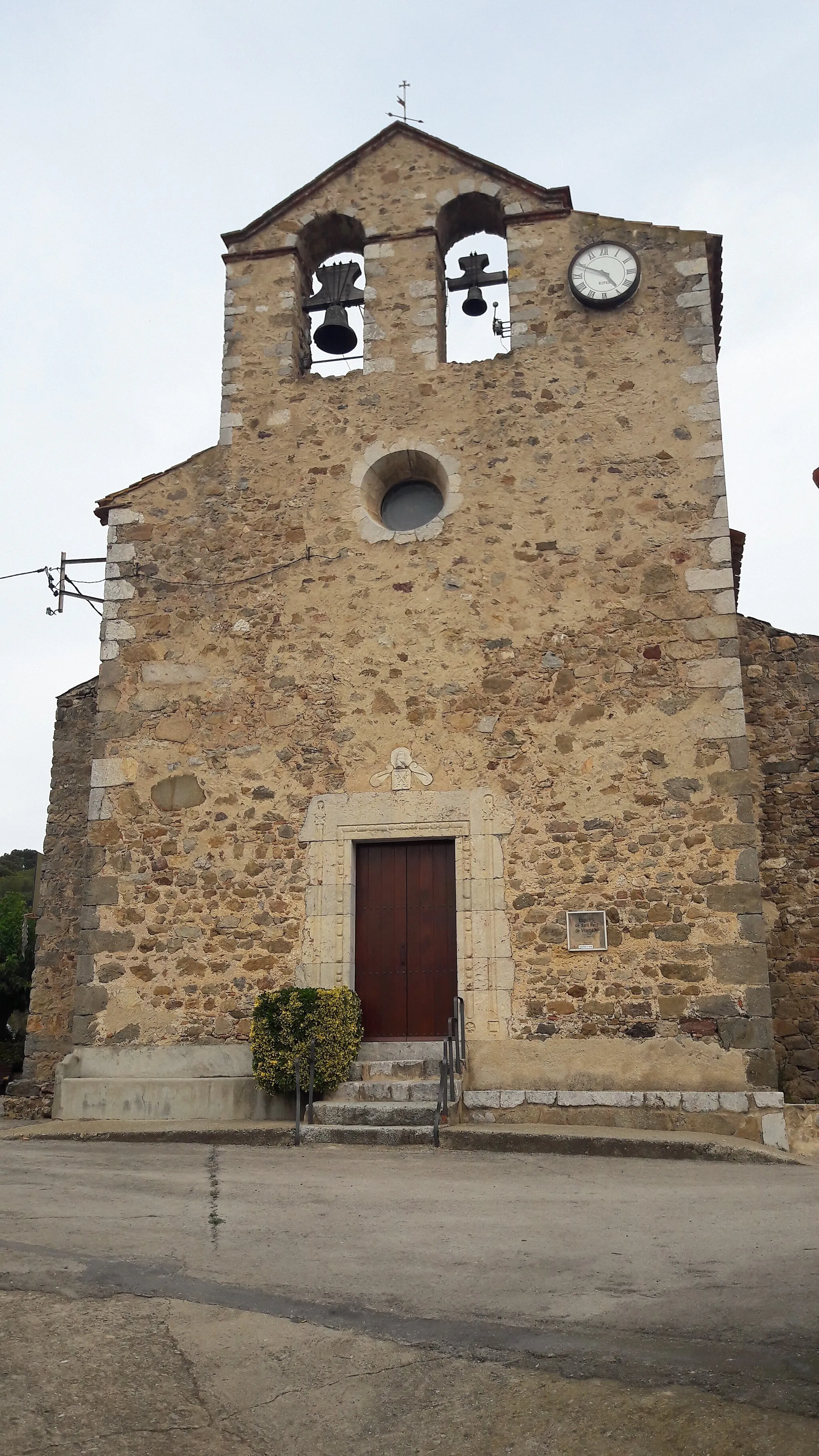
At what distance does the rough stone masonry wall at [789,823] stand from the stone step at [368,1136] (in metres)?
3.46

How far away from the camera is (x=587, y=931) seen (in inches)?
355

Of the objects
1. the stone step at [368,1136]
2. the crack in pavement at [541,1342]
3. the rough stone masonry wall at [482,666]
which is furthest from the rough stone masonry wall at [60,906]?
the crack in pavement at [541,1342]

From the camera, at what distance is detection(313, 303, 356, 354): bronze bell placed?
11508mm

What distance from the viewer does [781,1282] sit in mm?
4098

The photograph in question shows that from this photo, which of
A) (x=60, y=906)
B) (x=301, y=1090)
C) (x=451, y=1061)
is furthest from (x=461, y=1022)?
(x=60, y=906)

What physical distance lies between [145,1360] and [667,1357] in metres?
1.55

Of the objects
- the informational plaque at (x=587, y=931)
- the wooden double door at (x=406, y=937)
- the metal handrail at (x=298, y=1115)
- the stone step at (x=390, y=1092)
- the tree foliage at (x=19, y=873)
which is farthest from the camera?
the tree foliage at (x=19, y=873)

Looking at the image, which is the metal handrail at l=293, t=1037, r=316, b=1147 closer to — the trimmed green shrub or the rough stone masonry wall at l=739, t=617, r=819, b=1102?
the trimmed green shrub

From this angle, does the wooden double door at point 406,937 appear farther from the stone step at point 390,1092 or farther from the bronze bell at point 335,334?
the bronze bell at point 335,334

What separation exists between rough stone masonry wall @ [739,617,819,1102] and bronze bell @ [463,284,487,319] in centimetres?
419

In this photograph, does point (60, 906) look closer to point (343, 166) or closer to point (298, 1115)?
point (298, 1115)

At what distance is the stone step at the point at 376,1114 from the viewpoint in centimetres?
790

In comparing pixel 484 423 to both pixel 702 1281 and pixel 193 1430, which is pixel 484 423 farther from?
pixel 193 1430

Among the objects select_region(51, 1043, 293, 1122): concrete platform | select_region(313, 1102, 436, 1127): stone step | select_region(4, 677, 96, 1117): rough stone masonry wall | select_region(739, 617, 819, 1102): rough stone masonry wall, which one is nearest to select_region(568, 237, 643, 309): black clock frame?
select_region(739, 617, 819, 1102): rough stone masonry wall
